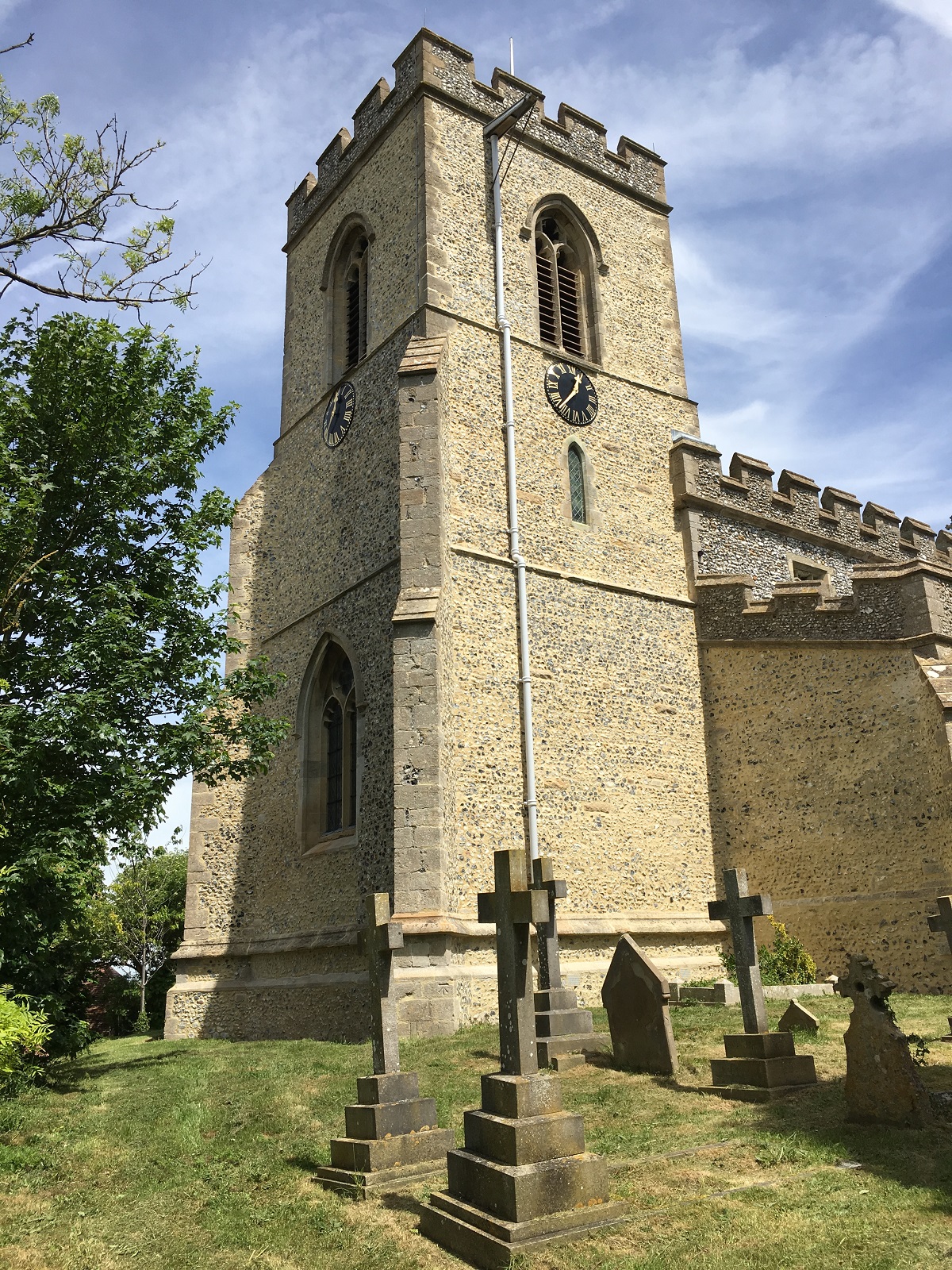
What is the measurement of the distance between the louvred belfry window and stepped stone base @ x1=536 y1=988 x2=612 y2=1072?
37.2ft

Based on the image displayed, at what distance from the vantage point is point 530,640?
1420cm

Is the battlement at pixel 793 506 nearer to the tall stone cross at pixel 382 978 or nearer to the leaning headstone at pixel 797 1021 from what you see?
the leaning headstone at pixel 797 1021

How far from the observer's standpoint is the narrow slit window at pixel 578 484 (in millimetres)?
15867

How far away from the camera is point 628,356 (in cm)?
Answer: 1811

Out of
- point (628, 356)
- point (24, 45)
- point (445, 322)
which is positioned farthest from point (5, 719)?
point (628, 356)

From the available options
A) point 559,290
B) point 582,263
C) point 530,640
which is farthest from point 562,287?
point 530,640

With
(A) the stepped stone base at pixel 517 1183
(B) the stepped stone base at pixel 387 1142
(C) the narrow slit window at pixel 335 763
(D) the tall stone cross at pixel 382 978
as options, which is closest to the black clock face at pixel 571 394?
(C) the narrow slit window at pixel 335 763

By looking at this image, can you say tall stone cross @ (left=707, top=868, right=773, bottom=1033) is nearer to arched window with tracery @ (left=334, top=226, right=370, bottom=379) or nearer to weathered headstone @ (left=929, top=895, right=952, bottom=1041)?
weathered headstone @ (left=929, top=895, right=952, bottom=1041)

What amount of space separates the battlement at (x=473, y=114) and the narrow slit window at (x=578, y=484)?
6391 millimetres

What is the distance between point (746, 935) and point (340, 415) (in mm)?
11836

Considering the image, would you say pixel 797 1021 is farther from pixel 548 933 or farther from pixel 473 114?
pixel 473 114

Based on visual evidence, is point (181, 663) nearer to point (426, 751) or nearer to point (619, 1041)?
point (426, 751)

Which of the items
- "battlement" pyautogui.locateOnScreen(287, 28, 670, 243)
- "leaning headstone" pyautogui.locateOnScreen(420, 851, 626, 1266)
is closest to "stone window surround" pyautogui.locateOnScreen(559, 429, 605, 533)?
"battlement" pyautogui.locateOnScreen(287, 28, 670, 243)

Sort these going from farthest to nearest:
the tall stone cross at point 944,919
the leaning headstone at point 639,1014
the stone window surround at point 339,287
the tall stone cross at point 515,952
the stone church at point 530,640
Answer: the stone window surround at point 339,287 → the stone church at point 530,640 → the tall stone cross at point 944,919 → the leaning headstone at point 639,1014 → the tall stone cross at point 515,952
